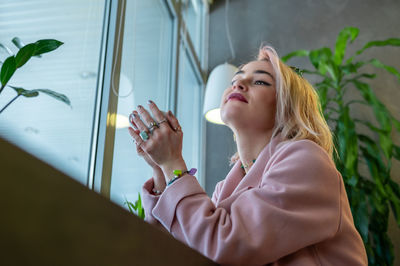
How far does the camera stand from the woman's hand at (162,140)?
3.00 ft

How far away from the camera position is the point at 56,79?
53.3 inches

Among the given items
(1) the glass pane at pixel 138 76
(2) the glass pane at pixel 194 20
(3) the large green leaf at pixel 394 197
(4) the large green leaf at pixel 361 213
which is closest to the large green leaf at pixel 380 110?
(3) the large green leaf at pixel 394 197

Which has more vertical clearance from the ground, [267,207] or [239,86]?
[239,86]

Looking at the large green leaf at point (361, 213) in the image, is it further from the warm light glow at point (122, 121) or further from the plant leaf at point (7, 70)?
the plant leaf at point (7, 70)

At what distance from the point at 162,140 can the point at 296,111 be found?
41 cm

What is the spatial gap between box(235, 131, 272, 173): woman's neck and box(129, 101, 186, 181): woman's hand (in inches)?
11.7

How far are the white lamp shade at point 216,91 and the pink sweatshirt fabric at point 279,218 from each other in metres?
1.88

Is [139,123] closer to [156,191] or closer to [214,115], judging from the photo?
[156,191]

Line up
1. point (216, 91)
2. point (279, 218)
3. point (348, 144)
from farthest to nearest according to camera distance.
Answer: point (216, 91)
point (348, 144)
point (279, 218)

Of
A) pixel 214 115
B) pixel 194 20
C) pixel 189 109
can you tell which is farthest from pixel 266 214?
pixel 194 20

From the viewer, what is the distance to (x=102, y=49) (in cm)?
173

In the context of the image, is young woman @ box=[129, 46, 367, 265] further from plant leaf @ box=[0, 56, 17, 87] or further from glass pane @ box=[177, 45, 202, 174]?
glass pane @ box=[177, 45, 202, 174]

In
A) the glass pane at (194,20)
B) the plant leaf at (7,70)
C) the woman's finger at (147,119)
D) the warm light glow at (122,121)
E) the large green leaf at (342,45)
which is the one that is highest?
the glass pane at (194,20)

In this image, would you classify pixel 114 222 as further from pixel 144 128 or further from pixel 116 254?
pixel 144 128
